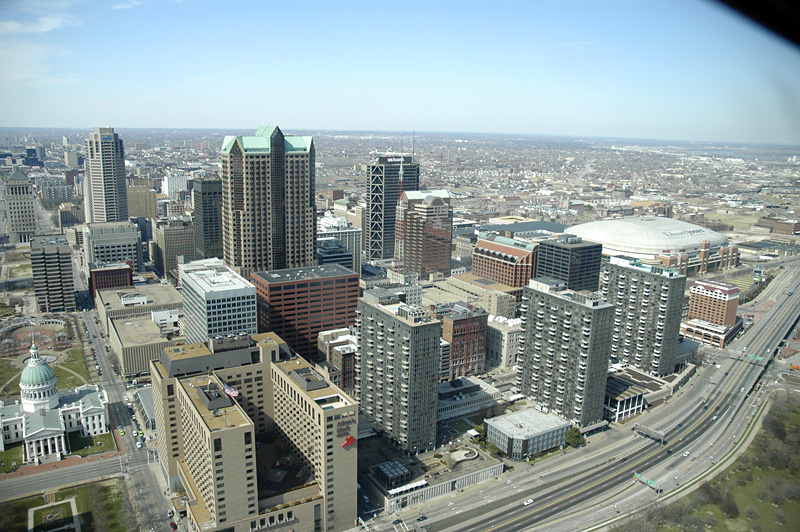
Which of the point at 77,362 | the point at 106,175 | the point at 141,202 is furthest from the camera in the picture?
the point at 141,202

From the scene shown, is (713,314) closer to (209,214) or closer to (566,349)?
(566,349)

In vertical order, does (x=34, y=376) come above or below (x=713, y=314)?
above

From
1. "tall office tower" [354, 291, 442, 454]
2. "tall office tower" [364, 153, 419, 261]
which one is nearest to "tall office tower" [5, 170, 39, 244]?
"tall office tower" [364, 153, 419, 261]

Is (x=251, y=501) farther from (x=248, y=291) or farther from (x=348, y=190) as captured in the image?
(x=348, y=190)

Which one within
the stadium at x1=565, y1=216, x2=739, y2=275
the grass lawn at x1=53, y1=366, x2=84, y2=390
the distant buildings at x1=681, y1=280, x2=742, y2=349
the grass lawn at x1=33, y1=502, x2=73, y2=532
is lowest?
the grass lawn at x1=33, y1=502, x2=73, y2=532

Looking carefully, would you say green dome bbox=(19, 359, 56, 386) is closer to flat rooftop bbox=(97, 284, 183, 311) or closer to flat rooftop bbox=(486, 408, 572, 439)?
flat rooftop bbox=(97, 284, 183, 311)

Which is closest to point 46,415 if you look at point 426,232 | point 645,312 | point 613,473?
point 613,473

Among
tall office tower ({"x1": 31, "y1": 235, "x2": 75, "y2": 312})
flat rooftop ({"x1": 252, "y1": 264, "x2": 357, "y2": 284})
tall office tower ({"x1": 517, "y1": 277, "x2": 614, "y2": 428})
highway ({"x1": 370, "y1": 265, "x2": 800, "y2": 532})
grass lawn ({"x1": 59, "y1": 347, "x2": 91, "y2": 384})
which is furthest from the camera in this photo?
tall office tower ({"x1": 31, "y1": 235, "x2": 75, "y2": 312})
